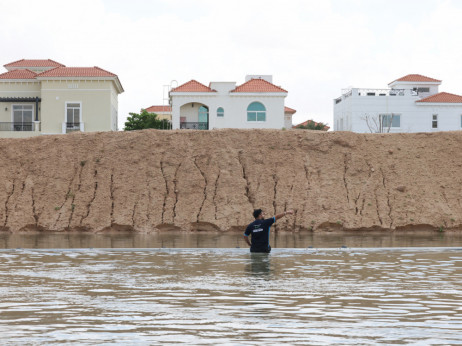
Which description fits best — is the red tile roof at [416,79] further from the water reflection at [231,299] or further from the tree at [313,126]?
the water reflection at [231,299]

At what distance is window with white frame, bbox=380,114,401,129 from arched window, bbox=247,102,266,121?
1137cm

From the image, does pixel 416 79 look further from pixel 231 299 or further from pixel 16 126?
pixel 231 299

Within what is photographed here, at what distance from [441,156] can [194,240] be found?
58.8ft

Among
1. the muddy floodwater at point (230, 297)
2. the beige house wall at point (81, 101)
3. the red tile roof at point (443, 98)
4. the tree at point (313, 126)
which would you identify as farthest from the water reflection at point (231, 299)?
the tree at point (313, 126)

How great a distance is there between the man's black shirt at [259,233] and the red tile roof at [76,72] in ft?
119

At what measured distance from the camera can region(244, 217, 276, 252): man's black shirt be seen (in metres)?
20.4

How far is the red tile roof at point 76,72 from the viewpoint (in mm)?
54844

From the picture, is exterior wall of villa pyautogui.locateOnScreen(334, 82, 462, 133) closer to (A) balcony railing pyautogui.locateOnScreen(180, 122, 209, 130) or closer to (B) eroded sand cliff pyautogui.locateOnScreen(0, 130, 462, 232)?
(A) balcony railing pyautogui.locateOnScreen(180, 122, 209, 130)

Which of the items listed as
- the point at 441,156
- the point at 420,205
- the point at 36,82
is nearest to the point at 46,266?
the point at 420,205

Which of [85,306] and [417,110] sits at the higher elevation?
[417,110]

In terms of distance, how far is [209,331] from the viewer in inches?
391

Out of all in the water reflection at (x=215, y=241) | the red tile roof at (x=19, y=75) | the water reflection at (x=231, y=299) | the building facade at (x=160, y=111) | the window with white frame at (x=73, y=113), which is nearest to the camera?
the water reflection at (x=231, y=299)

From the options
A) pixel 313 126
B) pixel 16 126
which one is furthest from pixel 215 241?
pixel 313 126

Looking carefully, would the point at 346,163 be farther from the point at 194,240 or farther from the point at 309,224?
the point at 194,240
